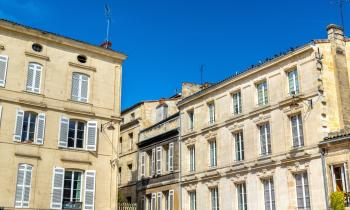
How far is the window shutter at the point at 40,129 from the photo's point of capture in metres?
22.3

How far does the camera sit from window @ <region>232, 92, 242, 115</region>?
88.7ft

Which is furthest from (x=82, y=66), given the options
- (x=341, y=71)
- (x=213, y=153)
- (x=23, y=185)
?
(x=341, y=71)

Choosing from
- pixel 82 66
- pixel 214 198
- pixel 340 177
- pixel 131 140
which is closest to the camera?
pixel 340 177

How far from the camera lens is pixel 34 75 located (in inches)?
911

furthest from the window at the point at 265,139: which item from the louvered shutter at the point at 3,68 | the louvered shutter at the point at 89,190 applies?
the louvered shutter at the point at 3,68

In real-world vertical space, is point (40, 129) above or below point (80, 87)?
below

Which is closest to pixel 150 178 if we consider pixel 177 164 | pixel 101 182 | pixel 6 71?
pixel 177 164

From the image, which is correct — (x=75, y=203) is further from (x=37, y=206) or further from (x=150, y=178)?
(x=150, y=178)

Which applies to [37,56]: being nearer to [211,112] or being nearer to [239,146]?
[211,112]

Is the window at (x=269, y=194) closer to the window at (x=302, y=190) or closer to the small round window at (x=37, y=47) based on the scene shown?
the window at (x=302, y=190)

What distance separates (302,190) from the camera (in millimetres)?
22188

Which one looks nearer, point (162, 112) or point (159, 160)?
point (159, 160)

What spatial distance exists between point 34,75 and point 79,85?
242 cm

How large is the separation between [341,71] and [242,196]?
860 centimetres
